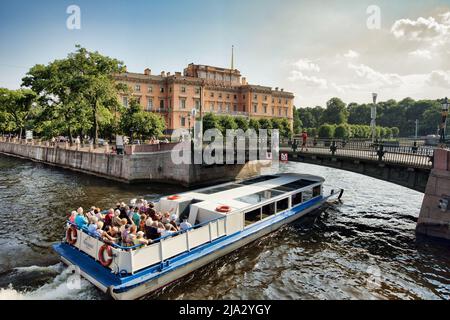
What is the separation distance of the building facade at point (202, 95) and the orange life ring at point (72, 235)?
184ft

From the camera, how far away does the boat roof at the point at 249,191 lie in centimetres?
1530

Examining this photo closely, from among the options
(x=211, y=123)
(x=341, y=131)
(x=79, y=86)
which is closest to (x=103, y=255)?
(x=79, y=86)

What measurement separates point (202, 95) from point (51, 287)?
69609 mm

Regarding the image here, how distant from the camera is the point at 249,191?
57.2 ft

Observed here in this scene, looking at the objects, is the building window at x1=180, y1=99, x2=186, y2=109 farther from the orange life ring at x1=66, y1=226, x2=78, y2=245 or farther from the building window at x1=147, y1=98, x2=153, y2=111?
the orange life ring at x1=66, y1=226, x2=78, y2=245

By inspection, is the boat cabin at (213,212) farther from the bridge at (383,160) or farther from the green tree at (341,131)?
the green tree at (341,131)

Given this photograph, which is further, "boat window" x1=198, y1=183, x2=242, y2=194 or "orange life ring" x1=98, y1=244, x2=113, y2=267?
"boat window" x1=198, y1=183, x2=242, y2=194

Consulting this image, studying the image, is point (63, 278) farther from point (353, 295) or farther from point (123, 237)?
point (353, 295)

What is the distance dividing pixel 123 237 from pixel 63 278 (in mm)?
2785

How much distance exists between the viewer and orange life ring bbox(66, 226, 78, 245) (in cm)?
1190

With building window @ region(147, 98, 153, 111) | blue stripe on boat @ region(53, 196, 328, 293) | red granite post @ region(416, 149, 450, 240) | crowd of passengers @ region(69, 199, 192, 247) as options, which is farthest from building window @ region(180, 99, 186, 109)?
red granite post @ region(416, 149, 450, 240)

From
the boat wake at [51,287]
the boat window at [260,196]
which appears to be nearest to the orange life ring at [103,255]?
the boat wake at [51,287]

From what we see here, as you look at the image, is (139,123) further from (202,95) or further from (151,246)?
(202,95)

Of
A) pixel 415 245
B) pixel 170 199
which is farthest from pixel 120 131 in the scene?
pixel 415 245
